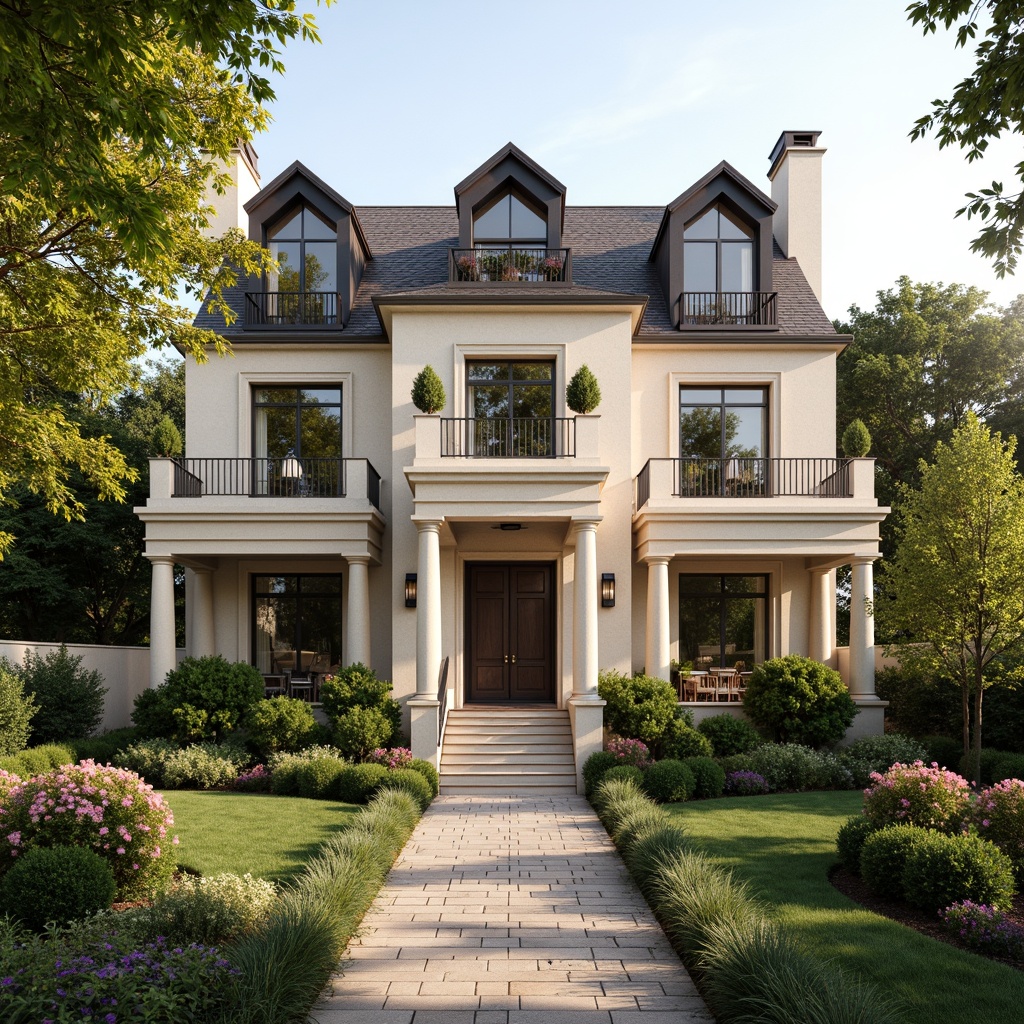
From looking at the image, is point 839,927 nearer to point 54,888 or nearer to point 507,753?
point 54,888

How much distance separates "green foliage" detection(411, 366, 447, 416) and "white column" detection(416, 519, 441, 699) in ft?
6.67

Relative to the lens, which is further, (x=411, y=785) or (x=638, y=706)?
(x=638, y=706)

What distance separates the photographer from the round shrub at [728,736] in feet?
51.3

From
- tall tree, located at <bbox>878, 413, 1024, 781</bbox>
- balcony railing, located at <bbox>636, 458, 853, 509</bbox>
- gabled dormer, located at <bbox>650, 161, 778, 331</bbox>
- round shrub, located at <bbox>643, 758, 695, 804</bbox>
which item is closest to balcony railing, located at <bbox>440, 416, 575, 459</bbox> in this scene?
balcony railing, located at <bbox>636, 458, 853, 509</bbox>

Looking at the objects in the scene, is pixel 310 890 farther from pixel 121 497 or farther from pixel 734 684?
pixel 734 684

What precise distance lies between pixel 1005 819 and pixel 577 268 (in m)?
14.8

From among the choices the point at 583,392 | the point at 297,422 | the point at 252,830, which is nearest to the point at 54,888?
the point at 252,830

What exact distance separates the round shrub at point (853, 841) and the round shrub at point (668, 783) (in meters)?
3.96

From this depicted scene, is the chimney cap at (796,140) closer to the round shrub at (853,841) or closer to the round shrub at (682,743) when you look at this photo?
the round shrub at (682,743)

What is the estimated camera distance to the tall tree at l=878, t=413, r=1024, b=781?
45.4 feet

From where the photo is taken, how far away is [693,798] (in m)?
13.6

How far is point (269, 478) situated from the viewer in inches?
722

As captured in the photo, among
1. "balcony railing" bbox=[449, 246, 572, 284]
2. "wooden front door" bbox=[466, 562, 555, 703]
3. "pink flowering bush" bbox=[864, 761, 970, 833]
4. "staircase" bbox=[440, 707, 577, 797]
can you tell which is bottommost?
"staircase" bbox=[440, 707, 577, 797]

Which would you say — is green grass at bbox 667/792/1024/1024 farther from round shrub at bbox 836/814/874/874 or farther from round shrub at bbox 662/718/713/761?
round shrub at bbox 662/718/713/761
